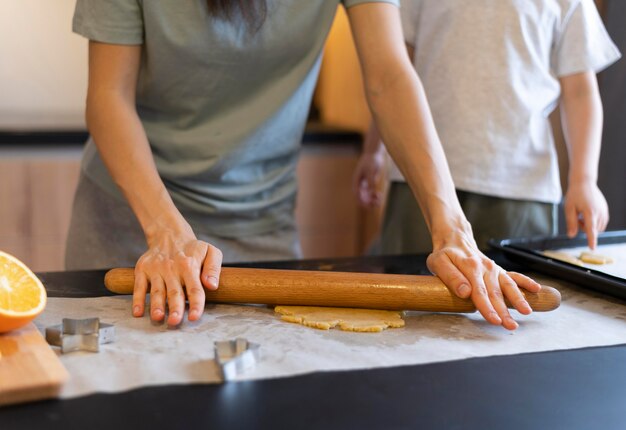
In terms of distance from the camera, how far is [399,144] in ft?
4.08

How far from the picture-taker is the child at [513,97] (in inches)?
62.5

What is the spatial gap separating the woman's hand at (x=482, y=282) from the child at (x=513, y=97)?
0.59m

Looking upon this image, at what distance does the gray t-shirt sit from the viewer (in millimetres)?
1241

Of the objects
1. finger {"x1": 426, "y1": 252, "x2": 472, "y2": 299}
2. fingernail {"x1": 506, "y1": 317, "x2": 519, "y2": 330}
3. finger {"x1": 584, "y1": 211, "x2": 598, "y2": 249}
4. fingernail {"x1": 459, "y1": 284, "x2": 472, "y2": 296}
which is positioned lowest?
fingernail {"x1": 506, "y1": 317, "x2": 519, "y2": 330}

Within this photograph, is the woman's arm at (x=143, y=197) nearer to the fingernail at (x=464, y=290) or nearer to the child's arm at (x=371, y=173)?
the fingernail at (x=464, y=290)

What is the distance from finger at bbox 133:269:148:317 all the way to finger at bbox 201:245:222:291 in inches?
2.8

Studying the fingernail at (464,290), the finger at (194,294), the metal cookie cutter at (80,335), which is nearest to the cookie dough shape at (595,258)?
the fingernail at (464,290)

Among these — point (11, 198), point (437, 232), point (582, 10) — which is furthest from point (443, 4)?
point (11, 198)

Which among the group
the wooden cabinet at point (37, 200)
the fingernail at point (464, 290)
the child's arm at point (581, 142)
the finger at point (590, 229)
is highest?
the child's arm at point (581, 142)

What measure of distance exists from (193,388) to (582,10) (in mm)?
1207

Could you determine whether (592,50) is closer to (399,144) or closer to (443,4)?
(443,4)

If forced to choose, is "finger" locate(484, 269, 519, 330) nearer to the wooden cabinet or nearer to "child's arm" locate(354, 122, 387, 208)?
"child's arm" locate(354, 122, 387, 208)

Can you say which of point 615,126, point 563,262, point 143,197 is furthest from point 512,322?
point 615,126

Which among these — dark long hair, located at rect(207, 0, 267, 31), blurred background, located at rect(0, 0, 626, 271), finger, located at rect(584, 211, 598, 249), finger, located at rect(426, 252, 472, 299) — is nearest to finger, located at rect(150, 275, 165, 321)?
finger, located at rect(426, 252, 472, 299)
